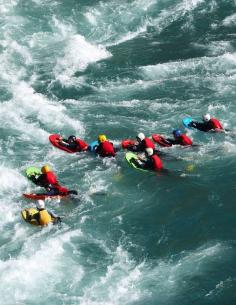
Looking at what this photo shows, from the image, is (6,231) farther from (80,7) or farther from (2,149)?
(80,7)

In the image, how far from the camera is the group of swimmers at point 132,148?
20.6m

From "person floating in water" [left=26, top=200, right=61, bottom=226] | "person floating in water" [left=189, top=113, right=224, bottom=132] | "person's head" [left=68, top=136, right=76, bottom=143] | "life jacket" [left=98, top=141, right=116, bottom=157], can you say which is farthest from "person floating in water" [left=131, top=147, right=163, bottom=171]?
"person floating in water" [left=26, top=200, right=61, bottom=226]

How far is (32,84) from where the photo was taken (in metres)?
29.2

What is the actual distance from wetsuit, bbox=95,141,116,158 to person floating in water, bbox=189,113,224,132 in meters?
3.81

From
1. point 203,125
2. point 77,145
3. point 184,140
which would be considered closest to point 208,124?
point 203,125

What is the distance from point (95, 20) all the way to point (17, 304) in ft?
72.9

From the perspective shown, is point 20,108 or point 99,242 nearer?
point 99,242

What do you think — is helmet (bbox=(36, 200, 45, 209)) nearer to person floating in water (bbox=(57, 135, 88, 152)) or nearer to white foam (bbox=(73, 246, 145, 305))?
white foam (bbox=(73, 246, 145, 305))

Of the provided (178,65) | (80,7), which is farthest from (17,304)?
(80,7)

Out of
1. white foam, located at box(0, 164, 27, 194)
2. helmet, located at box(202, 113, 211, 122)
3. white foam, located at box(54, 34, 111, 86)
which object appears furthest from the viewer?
white foam, located at box(54, 34, 111, 86)

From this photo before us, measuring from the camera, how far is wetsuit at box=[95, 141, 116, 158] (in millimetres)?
22312

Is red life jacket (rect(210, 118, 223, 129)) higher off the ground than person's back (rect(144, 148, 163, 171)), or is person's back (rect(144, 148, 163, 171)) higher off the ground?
red life jacket (rect(210, 118, 223, 129))

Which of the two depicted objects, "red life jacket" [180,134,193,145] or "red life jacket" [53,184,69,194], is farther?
"red life jacket" [180,134,193,145]

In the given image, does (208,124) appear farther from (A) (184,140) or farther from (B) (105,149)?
(B) (105,149)
